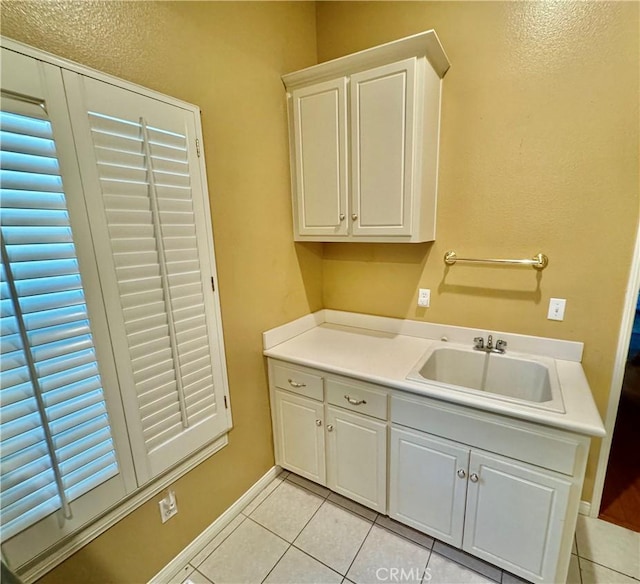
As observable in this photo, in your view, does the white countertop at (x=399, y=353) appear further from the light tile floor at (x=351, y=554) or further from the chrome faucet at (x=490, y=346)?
the light tile floor at (x=351, y=554)

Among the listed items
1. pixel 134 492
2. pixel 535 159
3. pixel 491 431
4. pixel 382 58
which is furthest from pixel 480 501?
pixel 382 58

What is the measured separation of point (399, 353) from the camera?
178 cm

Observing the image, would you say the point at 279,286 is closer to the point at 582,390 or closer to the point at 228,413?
the point at 228,413

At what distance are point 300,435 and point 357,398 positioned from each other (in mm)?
506

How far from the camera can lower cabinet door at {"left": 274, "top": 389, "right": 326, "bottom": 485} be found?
1797mm

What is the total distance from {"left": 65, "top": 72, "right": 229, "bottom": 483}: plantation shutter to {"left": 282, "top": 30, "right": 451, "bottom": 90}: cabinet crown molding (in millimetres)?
743

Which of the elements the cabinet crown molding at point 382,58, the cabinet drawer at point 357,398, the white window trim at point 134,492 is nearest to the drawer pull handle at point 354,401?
the cabinet drawer at point 357,398

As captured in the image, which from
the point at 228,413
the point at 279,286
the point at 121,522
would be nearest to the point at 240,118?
the point at 279,286

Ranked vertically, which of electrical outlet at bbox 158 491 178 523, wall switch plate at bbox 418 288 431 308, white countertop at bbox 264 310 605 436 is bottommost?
electrical outlet at bbox 158 491 178 523

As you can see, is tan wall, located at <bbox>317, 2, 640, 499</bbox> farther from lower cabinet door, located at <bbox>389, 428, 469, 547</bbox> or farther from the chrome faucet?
lower cabinet door, located at <bbox>389, 428, 469, 547</bbox>

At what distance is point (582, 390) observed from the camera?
1.35m

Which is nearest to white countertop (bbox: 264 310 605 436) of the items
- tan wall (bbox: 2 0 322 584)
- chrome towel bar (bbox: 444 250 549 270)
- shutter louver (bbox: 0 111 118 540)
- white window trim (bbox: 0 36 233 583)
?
tan wall (bbox: 2 0 322 584)

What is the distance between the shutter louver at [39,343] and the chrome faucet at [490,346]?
179 cm

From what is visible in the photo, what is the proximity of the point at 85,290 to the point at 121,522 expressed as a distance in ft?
3.10
